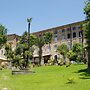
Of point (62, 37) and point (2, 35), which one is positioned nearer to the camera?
point (2, 35)

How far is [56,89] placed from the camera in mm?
23797

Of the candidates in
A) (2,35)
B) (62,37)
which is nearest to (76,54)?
(2,35)

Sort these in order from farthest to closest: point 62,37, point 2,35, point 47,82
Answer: point 62,37 < point 2,35 < point 47,82

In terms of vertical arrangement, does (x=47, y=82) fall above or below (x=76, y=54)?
below

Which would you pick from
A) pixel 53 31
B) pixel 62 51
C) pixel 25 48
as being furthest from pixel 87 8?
pixel 53 31

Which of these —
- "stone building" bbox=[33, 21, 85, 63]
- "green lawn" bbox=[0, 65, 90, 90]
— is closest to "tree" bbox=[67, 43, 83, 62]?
"stone building" bbox=[33, 21, 85, 63]

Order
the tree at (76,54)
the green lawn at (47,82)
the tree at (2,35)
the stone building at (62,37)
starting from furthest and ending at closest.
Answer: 1. the stone building at (62,37)
2. the tree at (2,35)
3. the tree at (76,54)
4. the green lawn at (47,82)

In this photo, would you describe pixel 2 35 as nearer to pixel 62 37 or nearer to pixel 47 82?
pixel 62 37

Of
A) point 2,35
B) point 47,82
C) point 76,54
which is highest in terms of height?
point 2,35

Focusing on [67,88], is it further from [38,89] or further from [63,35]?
[63,35]

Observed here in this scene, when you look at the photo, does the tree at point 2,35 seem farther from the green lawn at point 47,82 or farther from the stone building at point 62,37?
the green lawn at point 47,82

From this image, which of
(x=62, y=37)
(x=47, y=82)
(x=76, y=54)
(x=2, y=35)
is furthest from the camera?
(x=62, y=37)

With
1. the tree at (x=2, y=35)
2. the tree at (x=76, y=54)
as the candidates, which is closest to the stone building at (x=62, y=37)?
the tree at (x=76, y=54)

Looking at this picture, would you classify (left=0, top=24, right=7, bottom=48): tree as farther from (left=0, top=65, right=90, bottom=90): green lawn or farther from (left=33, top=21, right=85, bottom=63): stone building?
(left=0, top=65, right=90, bottom=90): green lawn
